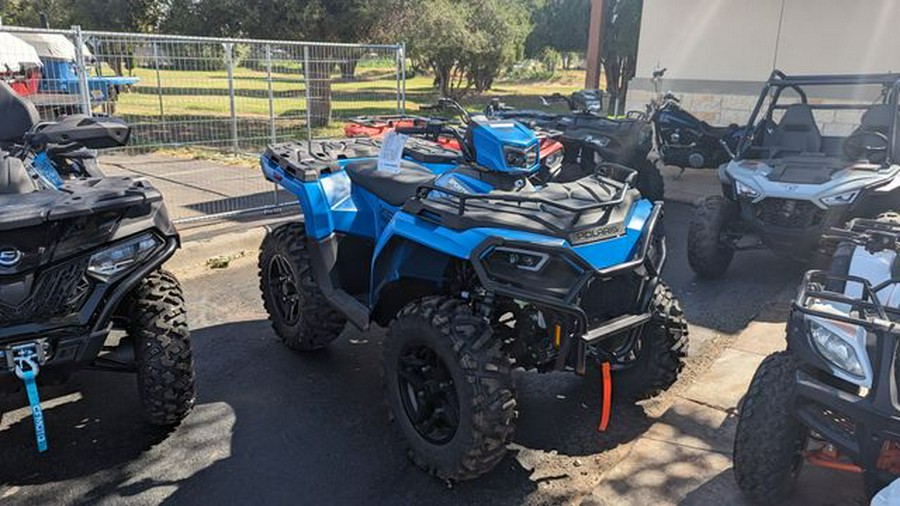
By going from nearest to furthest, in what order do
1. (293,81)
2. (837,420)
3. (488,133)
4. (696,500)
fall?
(837,420) < (696,500) < (488,133) < (293,81)

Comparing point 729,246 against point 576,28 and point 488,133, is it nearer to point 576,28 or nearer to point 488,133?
point 488,133

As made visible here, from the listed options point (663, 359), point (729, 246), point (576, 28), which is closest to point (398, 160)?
point (663, 359)

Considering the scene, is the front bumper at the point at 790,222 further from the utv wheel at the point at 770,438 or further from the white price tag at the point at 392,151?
the white price tag at the point at 392,151

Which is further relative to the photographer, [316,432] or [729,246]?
[729,246]

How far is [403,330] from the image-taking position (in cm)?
309

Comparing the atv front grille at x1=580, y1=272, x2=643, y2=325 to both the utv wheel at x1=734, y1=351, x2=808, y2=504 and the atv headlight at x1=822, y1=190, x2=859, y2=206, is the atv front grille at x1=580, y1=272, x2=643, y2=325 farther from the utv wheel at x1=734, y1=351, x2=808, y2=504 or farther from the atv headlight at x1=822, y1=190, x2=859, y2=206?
the atv headlight at x1=822, y1=190, x2=859, y2=206

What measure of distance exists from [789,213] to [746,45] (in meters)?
7.53

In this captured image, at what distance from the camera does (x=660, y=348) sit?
11.5ft

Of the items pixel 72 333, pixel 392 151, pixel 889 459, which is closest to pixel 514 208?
pixel 392 151

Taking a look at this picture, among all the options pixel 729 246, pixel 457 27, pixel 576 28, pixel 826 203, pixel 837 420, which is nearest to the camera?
pixel 837 420

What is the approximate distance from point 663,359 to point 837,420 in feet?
3.43

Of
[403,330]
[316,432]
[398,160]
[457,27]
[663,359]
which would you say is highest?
[457,27]

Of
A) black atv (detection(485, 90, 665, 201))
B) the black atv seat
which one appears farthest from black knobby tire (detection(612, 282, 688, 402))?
black atv (detection(485, 90, 665, 201))

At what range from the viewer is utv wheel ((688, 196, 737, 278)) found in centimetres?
605
